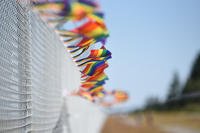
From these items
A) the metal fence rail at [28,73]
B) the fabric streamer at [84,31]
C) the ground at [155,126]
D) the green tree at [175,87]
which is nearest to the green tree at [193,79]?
the green tree at [175,87]

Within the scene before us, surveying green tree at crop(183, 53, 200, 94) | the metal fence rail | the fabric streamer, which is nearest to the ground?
the metal fence rail

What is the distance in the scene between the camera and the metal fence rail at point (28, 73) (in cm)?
385

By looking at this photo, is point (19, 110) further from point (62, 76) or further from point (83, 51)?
point (62, 76)

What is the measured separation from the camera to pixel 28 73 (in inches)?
182

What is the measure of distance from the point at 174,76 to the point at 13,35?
395 feet

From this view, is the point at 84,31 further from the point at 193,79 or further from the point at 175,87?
the point at 175,87

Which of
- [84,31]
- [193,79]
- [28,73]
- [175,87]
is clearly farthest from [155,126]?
[175,87]

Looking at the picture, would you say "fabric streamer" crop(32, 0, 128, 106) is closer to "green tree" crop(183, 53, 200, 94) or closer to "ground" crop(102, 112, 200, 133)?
"ground" crop(102, 112, 200, 133)

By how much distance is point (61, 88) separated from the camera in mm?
7336

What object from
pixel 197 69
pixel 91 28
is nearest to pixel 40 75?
pixel 91 28

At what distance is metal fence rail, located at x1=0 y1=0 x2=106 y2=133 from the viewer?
3850mm

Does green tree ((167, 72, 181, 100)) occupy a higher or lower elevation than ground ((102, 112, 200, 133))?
higher

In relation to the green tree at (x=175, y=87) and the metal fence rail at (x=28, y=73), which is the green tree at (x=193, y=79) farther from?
the metal fence rail at (x=28, y=73)

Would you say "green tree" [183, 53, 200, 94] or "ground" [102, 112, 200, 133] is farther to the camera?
"green tree" [183, 53, 200, 94]
